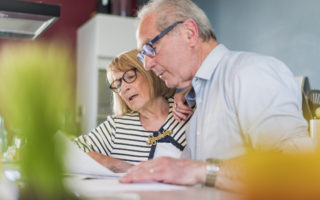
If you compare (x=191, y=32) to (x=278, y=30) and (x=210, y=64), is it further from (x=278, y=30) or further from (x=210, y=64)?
(x=278, y=30)

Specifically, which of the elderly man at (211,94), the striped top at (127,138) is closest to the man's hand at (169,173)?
the elderly man at (211,94)

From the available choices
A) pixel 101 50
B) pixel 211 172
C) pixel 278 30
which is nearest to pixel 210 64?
pixel 211 172

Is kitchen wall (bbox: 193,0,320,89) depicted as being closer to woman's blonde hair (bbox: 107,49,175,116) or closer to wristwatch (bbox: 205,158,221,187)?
woman's blonde hair (bbox: 107,49,175,116)

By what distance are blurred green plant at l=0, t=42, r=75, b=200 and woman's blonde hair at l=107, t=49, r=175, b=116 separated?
64.8 inches

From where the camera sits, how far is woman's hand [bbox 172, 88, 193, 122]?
164 centimetres

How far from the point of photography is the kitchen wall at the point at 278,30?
2.87m

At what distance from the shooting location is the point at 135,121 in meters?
1.94

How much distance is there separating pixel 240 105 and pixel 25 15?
1527mm

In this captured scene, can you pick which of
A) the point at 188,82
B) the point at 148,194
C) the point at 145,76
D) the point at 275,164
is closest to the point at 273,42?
the point at 145,76

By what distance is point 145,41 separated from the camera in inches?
58.1

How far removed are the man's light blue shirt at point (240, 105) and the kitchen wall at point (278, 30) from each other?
171cm

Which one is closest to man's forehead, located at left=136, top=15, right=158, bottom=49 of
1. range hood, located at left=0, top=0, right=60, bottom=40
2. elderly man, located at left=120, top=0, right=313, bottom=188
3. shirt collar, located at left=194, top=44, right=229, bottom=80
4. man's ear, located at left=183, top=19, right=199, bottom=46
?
elderly man, located at left=120, top=0, right=313, bottom=188

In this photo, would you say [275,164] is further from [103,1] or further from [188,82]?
[103,1]

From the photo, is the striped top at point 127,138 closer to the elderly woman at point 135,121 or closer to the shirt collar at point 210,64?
the elderly woman at point 135,121
